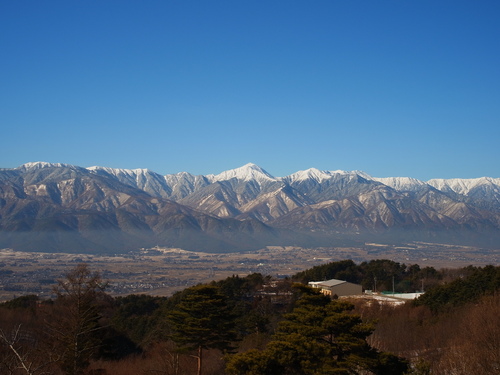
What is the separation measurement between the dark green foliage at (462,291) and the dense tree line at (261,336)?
2.9 inches

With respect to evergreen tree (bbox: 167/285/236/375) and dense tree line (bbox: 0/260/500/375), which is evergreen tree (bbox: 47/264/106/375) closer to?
dense tree line (bbox: 0/260/500/375)

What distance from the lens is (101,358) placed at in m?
26.6

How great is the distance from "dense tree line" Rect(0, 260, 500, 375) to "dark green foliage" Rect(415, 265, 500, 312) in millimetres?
73

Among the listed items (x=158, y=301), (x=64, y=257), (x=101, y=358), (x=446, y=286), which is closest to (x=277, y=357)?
(x=101, y=358)

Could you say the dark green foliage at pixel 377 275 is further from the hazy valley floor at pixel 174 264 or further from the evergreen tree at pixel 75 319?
the evergreen tree at pixel 75 319

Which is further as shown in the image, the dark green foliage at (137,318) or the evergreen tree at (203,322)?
the dark green foliage at (137,318)

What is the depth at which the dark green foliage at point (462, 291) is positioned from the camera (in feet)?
103

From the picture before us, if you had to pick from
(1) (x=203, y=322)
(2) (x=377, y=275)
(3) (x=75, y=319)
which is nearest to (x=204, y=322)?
(1) (x=203, y=322)

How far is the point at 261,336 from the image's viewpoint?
2867cm

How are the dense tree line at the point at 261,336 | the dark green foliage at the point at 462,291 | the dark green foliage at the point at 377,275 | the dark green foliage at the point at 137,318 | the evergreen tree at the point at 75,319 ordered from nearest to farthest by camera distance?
the dense tree line at the point at 261,336 < the evergreen tree at the point at 75,319 < the dark green foliage at the point at 462,291 < the dark green foliage at the point at 137,318 < the dark green foliage at the point at 377,275

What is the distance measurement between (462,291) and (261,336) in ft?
42.1

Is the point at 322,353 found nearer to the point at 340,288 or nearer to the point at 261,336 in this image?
the point at 261,336

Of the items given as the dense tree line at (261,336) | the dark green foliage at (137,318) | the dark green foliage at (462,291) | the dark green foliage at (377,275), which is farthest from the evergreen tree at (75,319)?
the dark green foliage at (377,275)

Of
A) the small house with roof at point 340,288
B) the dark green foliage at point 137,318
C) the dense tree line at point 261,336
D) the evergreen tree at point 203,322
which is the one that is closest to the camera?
the dense tree line at point 261,336
